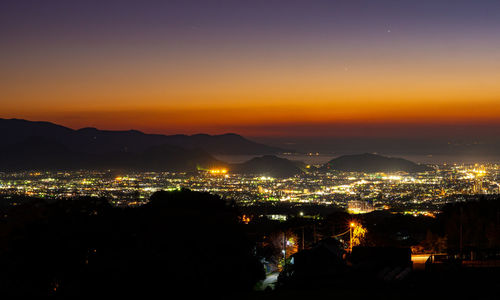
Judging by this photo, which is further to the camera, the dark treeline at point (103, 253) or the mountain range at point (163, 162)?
the mountain range at point (163, 162)

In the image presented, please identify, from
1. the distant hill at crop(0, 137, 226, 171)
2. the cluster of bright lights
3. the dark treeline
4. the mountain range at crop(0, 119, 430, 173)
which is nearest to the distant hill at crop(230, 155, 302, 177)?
the mountain range at crop(0, 119, 430, 173)

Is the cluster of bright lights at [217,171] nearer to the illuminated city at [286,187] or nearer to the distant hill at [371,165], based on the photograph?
the illuminated city at [286,187]

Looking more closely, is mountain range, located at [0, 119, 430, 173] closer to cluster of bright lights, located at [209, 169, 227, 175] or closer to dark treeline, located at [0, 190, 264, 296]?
cluster of bright lights, located at [209, 169, 227, 175]

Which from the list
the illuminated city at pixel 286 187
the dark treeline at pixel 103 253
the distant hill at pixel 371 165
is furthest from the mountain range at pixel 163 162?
the dark treeline at pixel 103 253

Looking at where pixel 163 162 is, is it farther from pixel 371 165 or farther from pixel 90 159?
pixel 371 165

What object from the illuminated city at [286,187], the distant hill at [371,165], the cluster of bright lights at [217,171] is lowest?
the illuminated city at [286,187]

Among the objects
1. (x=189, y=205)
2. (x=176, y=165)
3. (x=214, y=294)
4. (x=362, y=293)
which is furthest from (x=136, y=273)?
(x=176, y=165)
